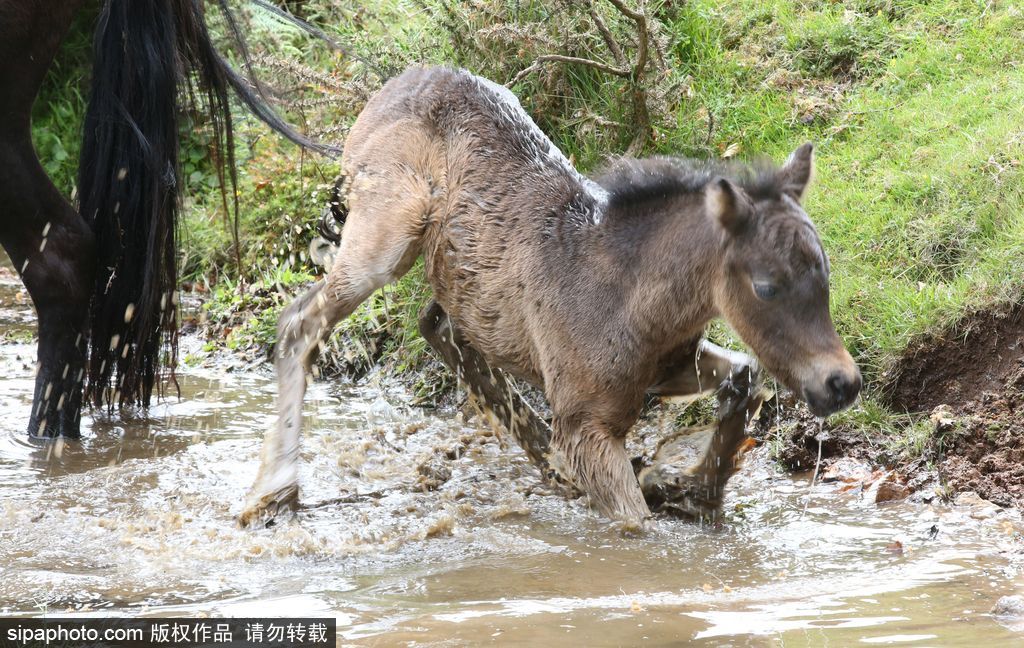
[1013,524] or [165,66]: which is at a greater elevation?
[165,66]

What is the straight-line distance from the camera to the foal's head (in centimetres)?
383

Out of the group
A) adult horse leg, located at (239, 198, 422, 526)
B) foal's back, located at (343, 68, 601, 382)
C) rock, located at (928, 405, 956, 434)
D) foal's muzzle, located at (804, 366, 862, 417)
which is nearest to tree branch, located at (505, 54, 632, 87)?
foal's back, located at (343, 68, 601, 382)

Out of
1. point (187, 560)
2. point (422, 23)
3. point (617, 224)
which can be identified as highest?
point (422, 23)

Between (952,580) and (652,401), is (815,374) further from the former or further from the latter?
(652,401)

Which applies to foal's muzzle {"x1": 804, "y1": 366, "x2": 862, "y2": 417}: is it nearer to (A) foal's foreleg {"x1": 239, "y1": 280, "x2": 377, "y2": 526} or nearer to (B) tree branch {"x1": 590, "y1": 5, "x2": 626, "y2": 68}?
(A) foal's foreleg {"x1": 239, "y1": 280, "x2": 377, "y2": 526}

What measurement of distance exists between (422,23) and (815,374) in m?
4.38

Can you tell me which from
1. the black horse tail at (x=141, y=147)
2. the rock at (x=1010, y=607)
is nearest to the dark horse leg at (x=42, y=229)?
the black horse tail at (x=141, y=147)

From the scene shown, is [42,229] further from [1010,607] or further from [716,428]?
[1010,607]

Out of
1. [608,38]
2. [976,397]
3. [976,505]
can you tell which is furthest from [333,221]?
[976,505]

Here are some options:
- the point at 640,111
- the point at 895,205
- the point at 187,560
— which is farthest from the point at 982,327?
the point at 187,560

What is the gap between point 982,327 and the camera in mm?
4895

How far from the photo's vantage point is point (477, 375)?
5387 mm

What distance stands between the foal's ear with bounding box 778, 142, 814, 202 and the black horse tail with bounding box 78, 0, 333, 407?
A: 237 cm

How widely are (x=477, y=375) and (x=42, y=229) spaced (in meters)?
2.07
